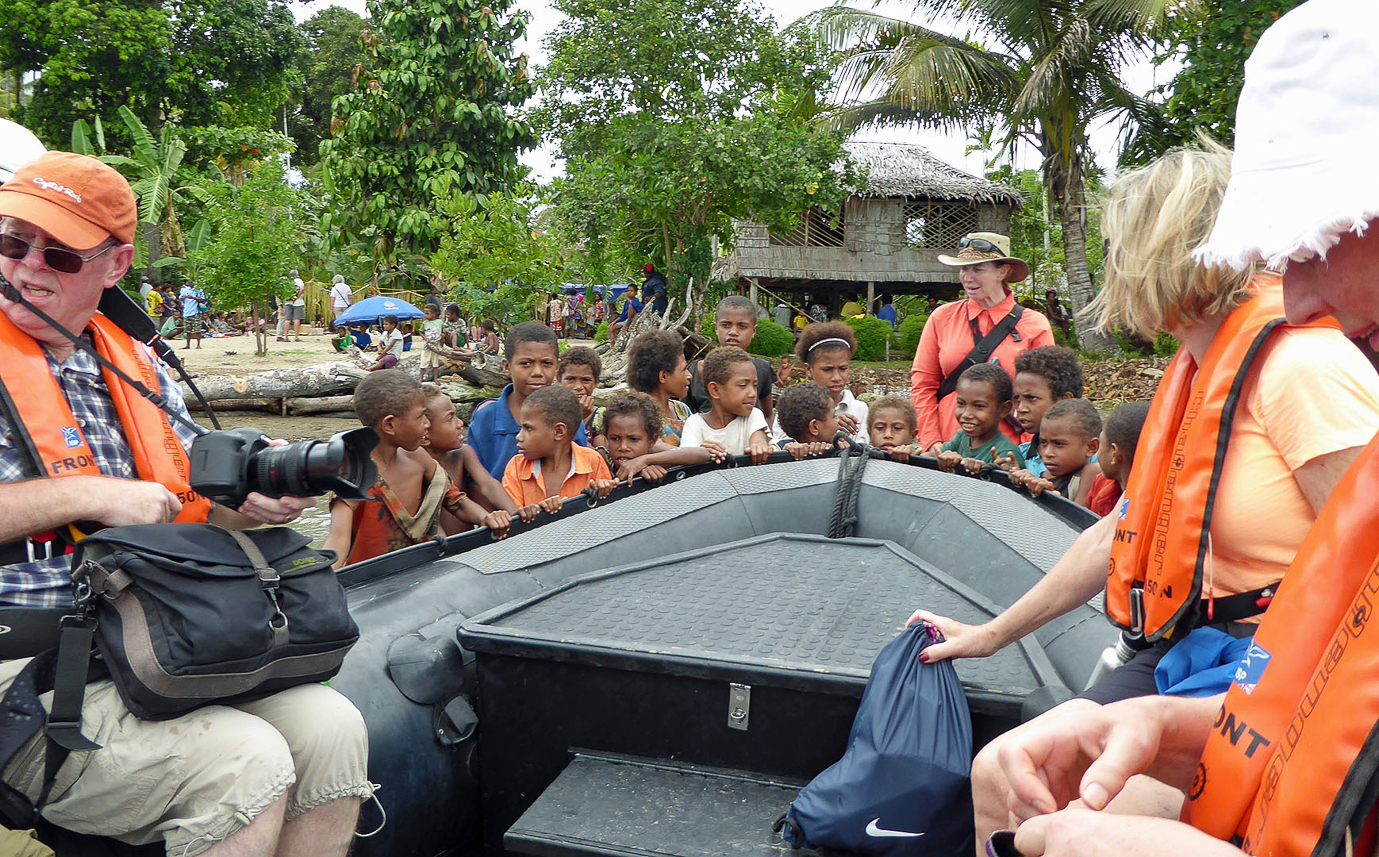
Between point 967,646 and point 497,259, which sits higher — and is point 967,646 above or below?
below

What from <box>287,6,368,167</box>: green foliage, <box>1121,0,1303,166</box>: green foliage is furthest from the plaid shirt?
<box>287,6,368,167</box>: green foliage

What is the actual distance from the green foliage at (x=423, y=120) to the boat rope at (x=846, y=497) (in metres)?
12.3

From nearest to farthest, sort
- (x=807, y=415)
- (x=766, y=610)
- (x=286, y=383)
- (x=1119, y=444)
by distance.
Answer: (x=766, y=610) → (x=1119, y=444) → (x=807, y=415) → (x=286, y=383)

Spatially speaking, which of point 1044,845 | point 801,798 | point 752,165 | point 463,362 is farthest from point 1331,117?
point 752,165

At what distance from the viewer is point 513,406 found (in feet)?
15.1

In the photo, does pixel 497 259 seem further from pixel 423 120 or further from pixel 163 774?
pixel 163 774

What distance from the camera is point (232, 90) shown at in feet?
98.1

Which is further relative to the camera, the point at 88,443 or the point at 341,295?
the point at 341,295

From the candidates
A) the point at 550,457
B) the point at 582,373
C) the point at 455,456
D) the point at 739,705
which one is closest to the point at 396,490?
the point at 455,456

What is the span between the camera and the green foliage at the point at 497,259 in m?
12.0

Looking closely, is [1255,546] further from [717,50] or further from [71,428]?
[717,50]

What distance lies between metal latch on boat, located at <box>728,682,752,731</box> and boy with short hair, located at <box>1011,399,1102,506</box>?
2052 millimetres

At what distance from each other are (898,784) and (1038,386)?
262 cm

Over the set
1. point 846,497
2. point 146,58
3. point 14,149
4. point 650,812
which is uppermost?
point 146,58
